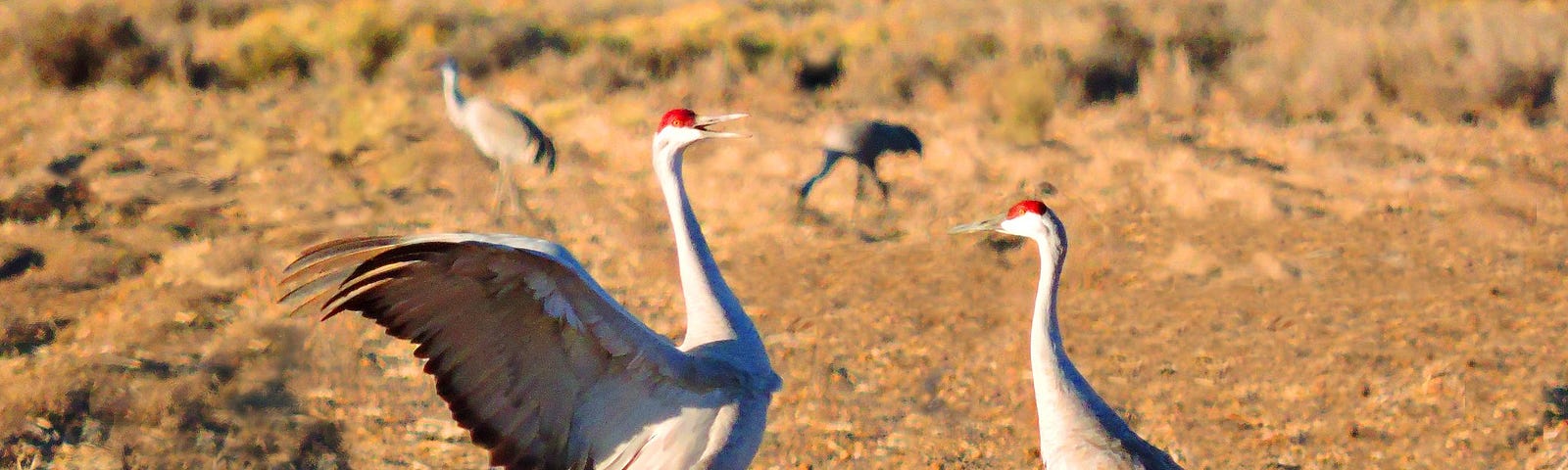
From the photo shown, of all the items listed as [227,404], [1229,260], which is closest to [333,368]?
[227,404]

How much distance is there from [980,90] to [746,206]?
519cm

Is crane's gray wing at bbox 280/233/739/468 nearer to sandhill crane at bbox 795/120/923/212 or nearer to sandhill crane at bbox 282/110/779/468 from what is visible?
sandhill crane at bbox 282/110/779/468

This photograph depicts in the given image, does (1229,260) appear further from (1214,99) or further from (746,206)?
(1214,99)

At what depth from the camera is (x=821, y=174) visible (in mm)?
10492

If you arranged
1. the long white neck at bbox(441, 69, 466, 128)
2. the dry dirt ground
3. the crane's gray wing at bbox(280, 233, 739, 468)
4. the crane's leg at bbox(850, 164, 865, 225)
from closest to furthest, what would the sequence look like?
the crane's gray wing at bbox(280, 233, 739, 468) < the dry dirt ground < the crane's leg at bbox(850, 164, 865, 225) < the long white neck at bbox(441, 69, 466, 128)

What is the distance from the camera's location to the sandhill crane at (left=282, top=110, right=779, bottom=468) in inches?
139

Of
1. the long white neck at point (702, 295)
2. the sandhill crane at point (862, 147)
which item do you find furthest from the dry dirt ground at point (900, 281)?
the long white neck at point (702, 295)

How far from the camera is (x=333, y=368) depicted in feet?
22.3

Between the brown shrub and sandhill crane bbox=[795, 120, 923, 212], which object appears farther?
the brown shrub

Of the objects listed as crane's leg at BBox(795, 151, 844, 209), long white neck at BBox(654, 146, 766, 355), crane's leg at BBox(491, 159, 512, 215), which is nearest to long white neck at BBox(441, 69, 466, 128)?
crane's leg at BBox(491, 159, 512, 215)

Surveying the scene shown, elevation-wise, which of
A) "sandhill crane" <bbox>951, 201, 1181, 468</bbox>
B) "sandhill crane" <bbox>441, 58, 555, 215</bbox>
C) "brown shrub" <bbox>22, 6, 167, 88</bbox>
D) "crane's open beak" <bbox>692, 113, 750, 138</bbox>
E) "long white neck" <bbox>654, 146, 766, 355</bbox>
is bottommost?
"brown shrub" <bbox>22, 6, 167, 88</bbox>

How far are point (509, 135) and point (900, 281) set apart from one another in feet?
11.4

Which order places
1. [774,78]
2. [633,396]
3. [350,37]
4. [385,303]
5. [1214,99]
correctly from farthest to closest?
1. [350,37]
2. [774,78]
3. [1214,99]
4. [633,396]
5. [385,303]

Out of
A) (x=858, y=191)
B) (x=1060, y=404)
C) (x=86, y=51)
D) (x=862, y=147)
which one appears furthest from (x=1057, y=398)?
Result: (x=86, y=51)
